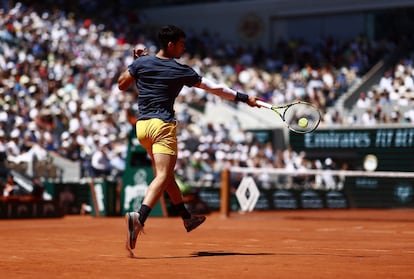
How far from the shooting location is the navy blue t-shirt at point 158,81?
9.91m

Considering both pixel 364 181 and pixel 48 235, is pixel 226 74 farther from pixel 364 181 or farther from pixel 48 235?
pixel 48 235

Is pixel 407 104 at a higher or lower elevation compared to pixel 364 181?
higher

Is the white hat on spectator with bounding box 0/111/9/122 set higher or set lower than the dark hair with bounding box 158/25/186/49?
lower

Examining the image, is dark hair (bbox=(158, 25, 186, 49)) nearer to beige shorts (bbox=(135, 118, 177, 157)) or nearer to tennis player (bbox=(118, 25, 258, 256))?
tennis player (bbox=(118, 25, 258, 256))

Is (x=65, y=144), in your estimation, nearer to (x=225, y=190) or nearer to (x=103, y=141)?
(x=103, y=141)

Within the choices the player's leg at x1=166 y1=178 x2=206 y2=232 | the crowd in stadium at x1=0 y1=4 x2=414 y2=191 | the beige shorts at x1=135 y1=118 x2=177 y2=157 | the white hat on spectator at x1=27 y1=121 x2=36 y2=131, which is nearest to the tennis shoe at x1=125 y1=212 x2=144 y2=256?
the beige shorts at x1=135 y1=118 x2=177 y2=157

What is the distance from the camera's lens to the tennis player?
9734 millimetres

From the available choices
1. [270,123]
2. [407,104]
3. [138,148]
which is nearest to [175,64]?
[138,148]

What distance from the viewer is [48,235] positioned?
1377 centimetres

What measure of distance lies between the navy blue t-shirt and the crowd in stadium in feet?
47.4

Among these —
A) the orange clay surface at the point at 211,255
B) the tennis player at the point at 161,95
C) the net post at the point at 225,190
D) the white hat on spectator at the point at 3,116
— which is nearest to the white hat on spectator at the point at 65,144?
the white hat on spectator at the point at 3,116

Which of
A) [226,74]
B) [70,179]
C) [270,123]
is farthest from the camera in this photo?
[226,74]

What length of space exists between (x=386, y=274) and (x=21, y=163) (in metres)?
17.0

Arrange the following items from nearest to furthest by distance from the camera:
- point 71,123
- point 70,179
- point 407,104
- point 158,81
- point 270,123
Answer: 1. point 158,81
2. point 70,179
3. point 71,123
4. point 407,104
5. point 270,123
